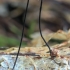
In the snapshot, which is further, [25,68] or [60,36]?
[60,36]

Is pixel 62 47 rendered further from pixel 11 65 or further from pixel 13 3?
pixel 13 3

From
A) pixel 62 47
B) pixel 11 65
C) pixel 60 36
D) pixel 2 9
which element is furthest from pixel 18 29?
pixel 11 65

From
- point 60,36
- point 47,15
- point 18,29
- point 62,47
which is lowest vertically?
point 62,47

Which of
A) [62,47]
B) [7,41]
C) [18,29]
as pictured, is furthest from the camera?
[18,29]

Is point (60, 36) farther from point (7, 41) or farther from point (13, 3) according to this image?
point (13, 3)

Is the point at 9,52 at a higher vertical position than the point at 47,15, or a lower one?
lower

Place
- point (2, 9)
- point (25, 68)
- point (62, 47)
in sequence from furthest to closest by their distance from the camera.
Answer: point (2, 9), point (62, 47), point (25, 68)

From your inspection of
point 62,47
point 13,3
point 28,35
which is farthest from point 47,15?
Result: point 62,47
